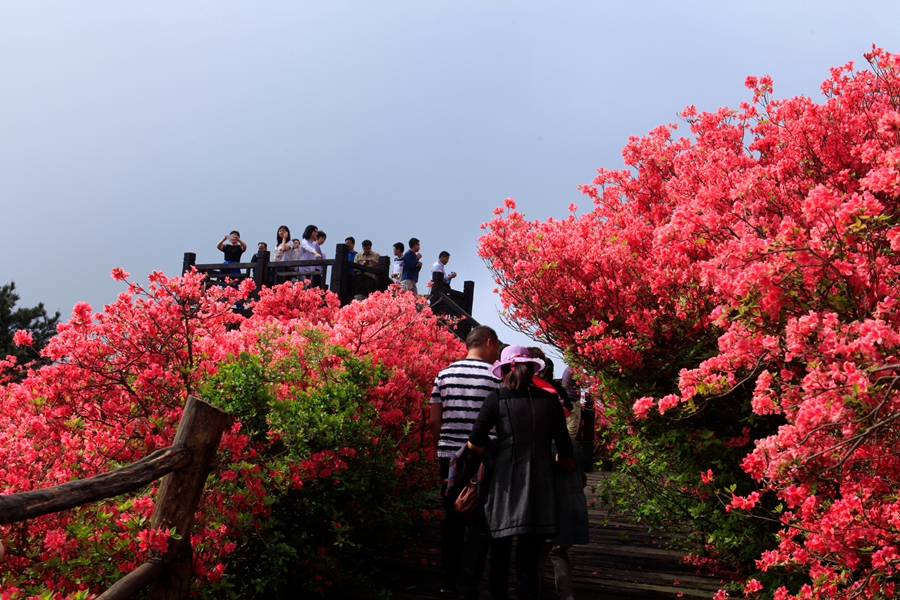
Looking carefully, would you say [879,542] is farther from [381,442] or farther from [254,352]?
[254,352]

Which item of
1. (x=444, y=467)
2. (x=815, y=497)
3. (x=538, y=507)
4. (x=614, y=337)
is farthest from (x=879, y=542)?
(x=614, y=337)

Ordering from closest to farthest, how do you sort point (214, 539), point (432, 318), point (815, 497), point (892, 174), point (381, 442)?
point (892, 174) < point (815, 497) < point (214, 539) < point (381, 442) < point (432, 318)

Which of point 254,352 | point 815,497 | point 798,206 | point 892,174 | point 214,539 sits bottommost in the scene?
Answer: point 214,539

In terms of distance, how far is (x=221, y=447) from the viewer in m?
4.29

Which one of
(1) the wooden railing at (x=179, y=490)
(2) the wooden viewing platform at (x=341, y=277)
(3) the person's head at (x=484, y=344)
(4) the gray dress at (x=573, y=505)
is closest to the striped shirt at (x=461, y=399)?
(3) the person's head at (x=484, y=344)

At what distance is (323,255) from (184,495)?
11.4 metres

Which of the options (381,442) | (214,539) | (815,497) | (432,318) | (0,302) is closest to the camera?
(815,497)

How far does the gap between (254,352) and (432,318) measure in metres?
3.97

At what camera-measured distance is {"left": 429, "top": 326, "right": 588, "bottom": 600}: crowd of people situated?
4.03 meters

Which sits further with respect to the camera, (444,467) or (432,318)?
(432,318)

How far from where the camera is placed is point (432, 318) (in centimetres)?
920

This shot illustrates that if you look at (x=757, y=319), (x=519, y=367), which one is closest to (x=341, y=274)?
(x=519, y=367)

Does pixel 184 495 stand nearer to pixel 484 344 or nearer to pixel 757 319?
pixel 484 344

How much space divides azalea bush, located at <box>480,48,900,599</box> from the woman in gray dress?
0.61m
